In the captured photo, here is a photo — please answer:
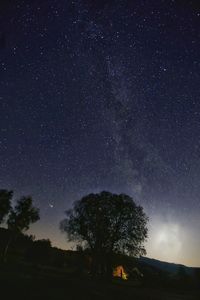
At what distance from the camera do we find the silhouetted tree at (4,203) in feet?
174

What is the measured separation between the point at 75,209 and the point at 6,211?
14958 millimetres

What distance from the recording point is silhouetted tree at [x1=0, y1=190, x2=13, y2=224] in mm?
52906

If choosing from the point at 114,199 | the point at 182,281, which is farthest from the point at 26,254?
the point at 182,281

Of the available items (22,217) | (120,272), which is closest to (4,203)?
(22,217)

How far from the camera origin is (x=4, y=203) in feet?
174

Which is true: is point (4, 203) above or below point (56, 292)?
above

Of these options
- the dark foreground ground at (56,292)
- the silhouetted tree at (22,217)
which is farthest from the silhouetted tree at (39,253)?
the dark foreground ground at (56,292)

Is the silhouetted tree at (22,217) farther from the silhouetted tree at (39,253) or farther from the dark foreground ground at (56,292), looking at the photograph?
the dark foreground ground at (56,292)

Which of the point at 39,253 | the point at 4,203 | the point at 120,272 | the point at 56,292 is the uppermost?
the point at 4,203

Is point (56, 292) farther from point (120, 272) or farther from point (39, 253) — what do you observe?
point (120, 272)

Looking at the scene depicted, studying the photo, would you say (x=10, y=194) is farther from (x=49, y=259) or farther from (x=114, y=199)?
(x=114, y=199)

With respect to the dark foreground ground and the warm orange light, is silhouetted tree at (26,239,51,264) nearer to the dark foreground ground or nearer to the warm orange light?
the warm orange light

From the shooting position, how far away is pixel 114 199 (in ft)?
158

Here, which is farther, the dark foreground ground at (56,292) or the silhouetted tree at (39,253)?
the silhouetted tree at (39,253)
